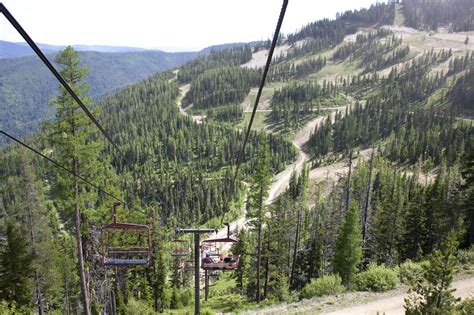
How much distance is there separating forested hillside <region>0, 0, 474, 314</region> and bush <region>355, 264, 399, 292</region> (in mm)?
117

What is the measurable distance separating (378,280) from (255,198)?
11.4 m

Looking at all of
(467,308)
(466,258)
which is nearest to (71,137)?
(467,308)

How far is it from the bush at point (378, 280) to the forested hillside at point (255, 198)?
0.12 metres

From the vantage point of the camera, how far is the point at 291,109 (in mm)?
165875

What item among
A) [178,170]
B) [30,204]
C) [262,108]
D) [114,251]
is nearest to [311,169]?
[178,170]

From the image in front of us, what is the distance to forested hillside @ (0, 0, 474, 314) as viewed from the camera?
682 inches

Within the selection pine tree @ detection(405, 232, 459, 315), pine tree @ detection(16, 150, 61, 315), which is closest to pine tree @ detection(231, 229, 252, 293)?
pine tree @ detection(16, 150, 61, 315)

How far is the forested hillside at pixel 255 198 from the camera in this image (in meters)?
17.3

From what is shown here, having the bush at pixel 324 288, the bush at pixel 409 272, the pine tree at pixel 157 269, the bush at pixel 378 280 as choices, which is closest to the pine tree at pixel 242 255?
the pine tree at pixel 157 269

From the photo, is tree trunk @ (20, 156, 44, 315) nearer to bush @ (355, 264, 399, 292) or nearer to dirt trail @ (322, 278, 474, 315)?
dirt trail @ (322, 278, 474, 315)

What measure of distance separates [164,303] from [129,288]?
15.5 ft

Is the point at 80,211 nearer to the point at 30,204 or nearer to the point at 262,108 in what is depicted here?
the point at 30,204

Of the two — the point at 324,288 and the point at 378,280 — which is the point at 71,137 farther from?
the point at 378,280

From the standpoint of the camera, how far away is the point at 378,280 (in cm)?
2036
